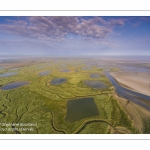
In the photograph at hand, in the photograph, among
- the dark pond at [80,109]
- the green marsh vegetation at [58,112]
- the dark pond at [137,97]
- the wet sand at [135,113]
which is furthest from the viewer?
the dark pond at [137,97]

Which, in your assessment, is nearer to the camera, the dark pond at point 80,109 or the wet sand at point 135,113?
the wet sand at point 135,113

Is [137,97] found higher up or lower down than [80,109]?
higher up

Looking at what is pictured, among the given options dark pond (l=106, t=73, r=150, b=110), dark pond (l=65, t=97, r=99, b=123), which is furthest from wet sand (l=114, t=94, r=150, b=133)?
dark pond (l=65, t=97, r=99, b=123)

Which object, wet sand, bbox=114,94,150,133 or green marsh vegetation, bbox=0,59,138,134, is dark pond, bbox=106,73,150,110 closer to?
wet sand, bbox=114,94,150,133

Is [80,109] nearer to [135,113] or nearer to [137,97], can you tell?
[135,113]

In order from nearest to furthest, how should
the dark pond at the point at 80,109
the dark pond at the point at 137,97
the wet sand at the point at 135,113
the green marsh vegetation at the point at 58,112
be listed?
1. the green marsh vegetation at the point at 58,112
2. the wet sand at the point at 135,113
3. the dark pond at the point at 80,109
4. the dark pond at the point at 137,97

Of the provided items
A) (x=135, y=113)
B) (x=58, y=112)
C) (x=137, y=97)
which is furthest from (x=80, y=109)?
(x=137, y=97)

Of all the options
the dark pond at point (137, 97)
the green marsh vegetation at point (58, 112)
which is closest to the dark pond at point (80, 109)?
the green marsh vegetation at point (58, 112)

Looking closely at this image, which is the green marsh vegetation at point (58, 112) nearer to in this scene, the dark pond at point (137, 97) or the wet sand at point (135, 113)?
the wet sand at point (135, 113)
